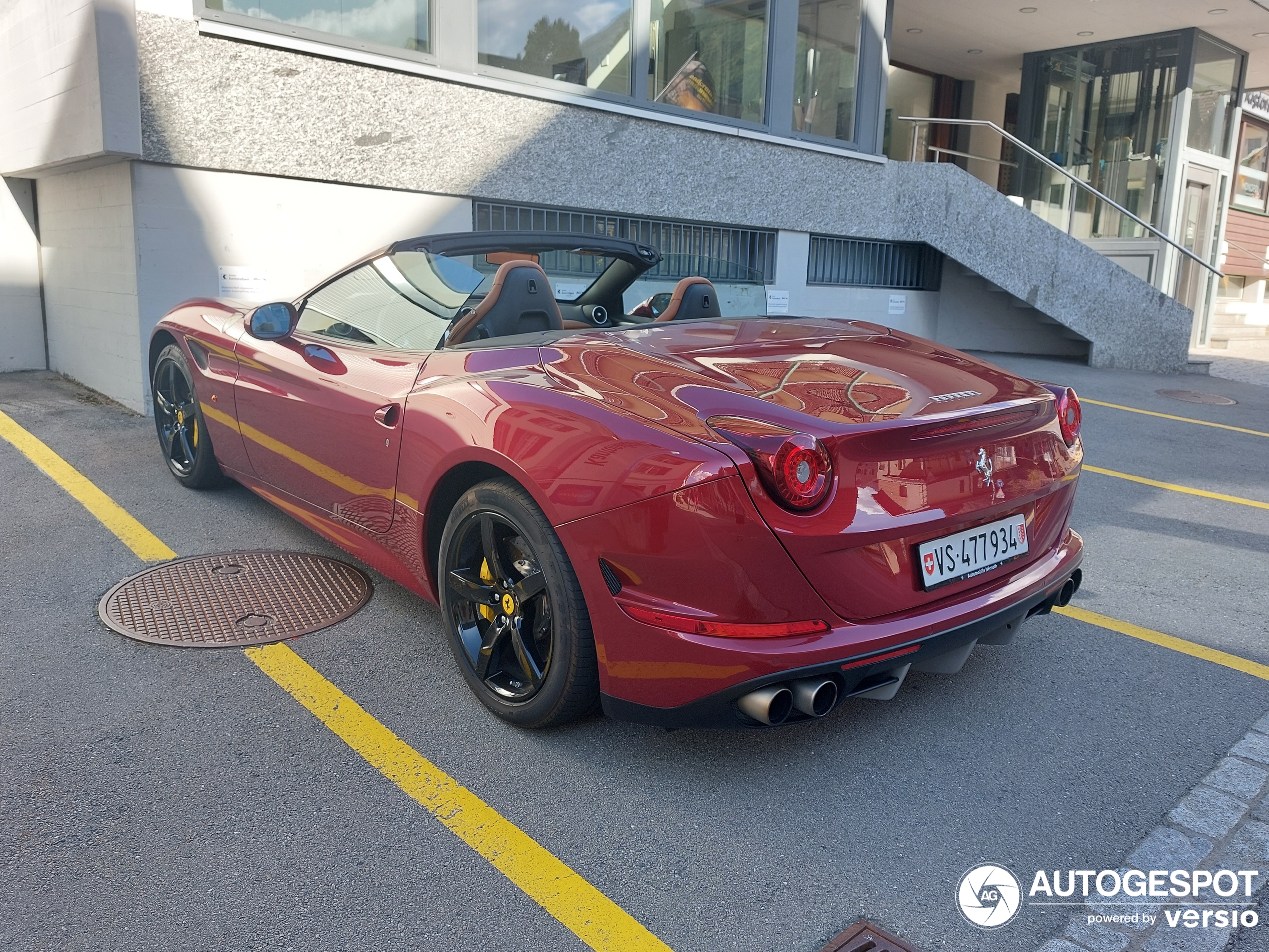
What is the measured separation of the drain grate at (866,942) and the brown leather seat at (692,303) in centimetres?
216

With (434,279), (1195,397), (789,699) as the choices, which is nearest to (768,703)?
(789,699)

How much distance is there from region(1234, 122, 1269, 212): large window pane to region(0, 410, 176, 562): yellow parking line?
19.2 m

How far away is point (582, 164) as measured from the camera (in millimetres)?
8547

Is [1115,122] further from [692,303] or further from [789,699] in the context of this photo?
[789,699]

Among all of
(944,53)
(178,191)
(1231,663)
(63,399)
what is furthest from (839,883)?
(944,53)

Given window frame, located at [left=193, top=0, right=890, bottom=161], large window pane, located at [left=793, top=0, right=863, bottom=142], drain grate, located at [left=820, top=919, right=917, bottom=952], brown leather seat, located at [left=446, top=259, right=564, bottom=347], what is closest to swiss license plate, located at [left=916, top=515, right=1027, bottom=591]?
drain grate, located at [left=820, top=919, right=917, bottom=952]

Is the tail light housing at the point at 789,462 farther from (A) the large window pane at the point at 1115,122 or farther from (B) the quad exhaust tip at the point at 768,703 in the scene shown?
(A) the large window pane at the point at 1115,122

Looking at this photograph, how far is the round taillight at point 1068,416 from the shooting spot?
3.04m

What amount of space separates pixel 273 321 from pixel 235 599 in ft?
3.63

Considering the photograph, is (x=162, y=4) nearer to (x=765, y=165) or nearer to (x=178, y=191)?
(x=178, y=191)

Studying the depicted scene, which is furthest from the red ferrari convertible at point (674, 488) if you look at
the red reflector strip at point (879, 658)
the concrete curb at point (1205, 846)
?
the concrete curb at point (1205, 846)

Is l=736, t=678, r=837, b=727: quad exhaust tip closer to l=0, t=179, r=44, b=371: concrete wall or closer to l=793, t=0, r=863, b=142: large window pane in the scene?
l=0, t=179, r=44, b=371: concrete wall

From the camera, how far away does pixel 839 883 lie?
2244 mm

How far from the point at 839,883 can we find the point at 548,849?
68 centimetres
